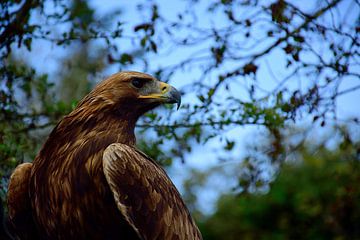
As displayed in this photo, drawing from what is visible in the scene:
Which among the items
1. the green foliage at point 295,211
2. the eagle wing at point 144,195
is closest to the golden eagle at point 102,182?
the eagle wing at point 144,195

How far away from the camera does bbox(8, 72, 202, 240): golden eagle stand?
193 inches

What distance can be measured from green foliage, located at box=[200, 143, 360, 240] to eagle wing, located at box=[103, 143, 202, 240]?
22.1 feet

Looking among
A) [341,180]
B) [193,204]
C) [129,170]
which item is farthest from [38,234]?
[193,204]

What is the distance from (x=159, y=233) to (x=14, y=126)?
2437 mm

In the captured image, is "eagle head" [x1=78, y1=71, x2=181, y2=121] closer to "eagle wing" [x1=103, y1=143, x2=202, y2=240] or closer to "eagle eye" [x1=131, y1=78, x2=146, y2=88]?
"eagle eye" [x1=131, y1=78, x2=146, y2=88]

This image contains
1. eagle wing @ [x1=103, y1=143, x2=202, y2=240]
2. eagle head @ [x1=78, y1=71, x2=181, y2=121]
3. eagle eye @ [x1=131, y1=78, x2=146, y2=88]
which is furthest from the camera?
eagle eye @ [x1=131, y1=78, x2=146, y2=88]

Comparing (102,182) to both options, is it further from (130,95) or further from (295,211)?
(295,211)

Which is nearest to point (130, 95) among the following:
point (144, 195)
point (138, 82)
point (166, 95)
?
point (138, 82)

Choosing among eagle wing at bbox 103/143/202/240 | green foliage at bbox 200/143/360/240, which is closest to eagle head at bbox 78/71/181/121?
eagle wing at bbox 103/143/202/240

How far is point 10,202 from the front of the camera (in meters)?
5.27

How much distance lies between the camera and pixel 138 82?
5.54 meters

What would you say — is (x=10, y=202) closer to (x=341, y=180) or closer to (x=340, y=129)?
(x=340, y=129)

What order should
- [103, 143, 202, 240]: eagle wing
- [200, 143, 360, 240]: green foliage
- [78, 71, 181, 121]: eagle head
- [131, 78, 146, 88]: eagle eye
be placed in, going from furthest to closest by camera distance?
[200, 143, 360, 240]: green foliage
[131, 78, 146, 88]: eagle eye
[78, 71, 181, 121]: eagle head
[103, 143, 202, 240]: eagle wing

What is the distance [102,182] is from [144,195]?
33cm
